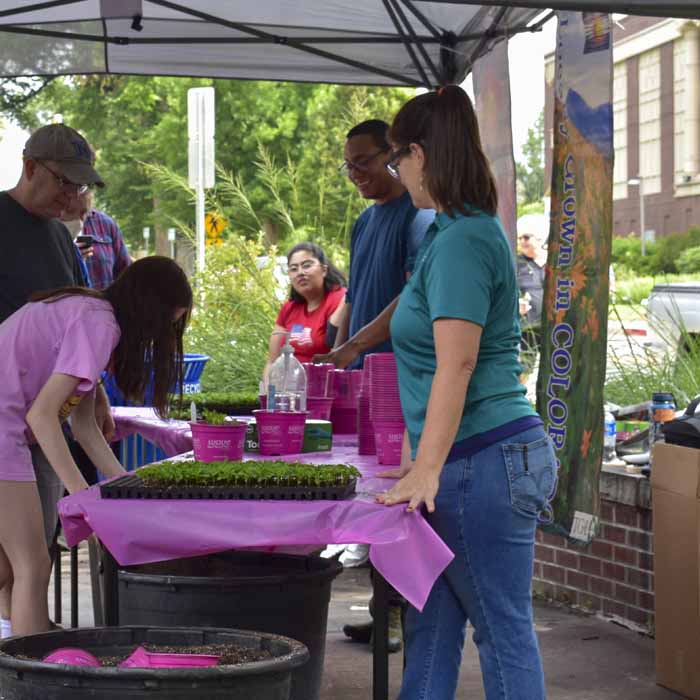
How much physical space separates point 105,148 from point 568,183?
24.8 m

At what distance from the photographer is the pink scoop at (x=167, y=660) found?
2881mm

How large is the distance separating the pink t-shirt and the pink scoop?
110cm

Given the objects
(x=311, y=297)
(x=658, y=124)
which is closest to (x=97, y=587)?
(x=311, y=297)

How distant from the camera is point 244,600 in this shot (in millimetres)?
3676

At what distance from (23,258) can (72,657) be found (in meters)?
2.34

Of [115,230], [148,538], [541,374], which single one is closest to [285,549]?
[148,538]

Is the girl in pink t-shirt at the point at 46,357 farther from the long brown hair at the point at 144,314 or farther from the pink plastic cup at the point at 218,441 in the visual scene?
the pink plastic cup at the point at 218,441

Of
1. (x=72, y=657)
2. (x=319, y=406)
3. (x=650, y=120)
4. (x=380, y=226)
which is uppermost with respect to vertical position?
(x=650, y=120)

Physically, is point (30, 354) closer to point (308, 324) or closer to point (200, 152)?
point (308, 324)

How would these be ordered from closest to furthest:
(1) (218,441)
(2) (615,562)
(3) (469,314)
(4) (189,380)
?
1. (3) (469,314)
2. (1) (218,441)
3. (2) (615,562)
4. (4) (189,380)

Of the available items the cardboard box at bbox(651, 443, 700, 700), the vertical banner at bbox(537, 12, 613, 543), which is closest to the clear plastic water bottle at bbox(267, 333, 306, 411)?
the cardboard box at bbox(651, 443, 700, 700)

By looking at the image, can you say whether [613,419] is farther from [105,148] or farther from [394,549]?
[105,148]

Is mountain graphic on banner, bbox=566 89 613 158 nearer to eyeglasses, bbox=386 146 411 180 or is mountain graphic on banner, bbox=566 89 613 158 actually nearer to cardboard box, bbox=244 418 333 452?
cardboard box, bbox=244 418 333 452

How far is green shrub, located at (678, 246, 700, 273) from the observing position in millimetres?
42000
